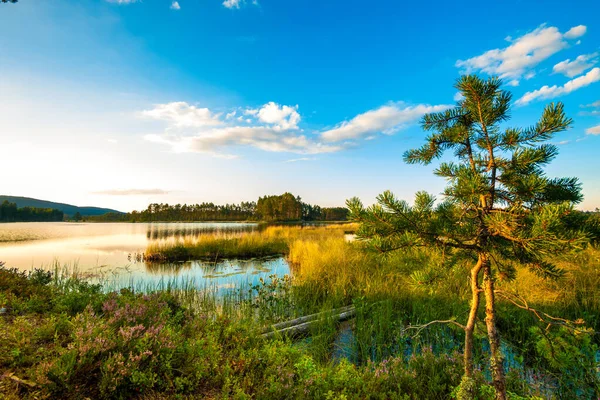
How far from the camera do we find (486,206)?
211cm

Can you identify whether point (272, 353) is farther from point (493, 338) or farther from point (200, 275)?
point (200, 275)

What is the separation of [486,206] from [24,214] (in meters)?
145

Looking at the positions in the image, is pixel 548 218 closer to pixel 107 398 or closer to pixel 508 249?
pixel 508 249

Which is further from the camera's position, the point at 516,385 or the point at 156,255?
the point at 156,255

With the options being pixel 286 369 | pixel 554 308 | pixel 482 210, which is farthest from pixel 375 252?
pixel 554 308

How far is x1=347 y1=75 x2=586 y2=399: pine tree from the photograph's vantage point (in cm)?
187

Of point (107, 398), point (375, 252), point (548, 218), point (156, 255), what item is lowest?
point (156, 255)

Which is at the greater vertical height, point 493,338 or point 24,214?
point 24,214

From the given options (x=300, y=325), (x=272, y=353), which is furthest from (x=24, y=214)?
(x=272, y=353)

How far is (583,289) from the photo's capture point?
655cm

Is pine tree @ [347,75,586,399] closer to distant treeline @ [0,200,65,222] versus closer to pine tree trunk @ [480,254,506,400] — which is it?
pine tree trunk @ [480,254,506,400]

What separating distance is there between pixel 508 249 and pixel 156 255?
1987 centimetres

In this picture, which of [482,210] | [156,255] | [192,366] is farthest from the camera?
[156,255]

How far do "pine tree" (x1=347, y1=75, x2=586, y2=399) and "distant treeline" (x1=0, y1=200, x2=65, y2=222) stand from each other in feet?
434
